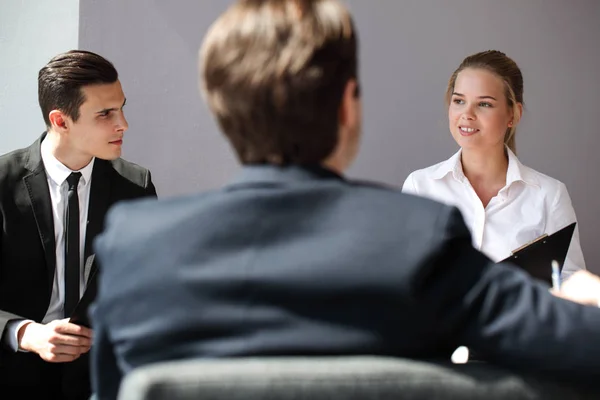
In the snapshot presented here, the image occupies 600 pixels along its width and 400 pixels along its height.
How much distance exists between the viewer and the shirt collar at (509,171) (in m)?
2.75

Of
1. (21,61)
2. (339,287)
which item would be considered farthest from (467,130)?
(339,287)

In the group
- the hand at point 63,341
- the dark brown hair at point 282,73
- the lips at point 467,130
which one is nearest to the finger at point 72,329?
the hand at point 63,341

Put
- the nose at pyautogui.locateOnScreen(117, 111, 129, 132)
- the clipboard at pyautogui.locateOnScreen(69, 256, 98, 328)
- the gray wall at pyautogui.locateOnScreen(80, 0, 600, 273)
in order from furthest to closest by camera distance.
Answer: the gray wall at pyautogui.locateOnScreen(80, 0, 600, 273), the nose at pyautogui.locateOnScreen(117, 111, 129, 132), the clipboard at pyautogui.locateOnScreen(69, 256, 98, 328)

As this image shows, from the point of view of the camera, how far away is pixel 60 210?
241cm

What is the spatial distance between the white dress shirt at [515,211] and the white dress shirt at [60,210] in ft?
3.97

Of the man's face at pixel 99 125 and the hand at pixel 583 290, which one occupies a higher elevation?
the man's face at pixel 99 125

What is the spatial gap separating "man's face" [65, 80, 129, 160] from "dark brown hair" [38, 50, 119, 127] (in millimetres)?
24

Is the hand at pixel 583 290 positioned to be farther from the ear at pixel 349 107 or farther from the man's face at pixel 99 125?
the man's face at pixel 99 125

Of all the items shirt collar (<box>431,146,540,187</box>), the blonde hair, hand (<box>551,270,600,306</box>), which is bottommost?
hand (<box>551,270,600,306</box>)

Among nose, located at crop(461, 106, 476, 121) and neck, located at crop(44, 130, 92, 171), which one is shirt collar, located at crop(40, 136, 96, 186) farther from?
nose, located at crop(461, 106, 476, 121)

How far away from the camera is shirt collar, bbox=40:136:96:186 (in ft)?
8.00

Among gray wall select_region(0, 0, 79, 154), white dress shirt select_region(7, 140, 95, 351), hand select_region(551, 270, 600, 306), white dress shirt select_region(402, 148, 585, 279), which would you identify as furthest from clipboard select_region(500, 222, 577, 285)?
gray wall select_region(0, 0, 79, 154)

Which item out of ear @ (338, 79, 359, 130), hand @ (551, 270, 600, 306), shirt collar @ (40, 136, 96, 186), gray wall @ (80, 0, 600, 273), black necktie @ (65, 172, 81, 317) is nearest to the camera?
ear @ (338, 79, 359, 130)

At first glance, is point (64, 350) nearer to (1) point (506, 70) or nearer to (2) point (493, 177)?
(2) point (493, 177)
